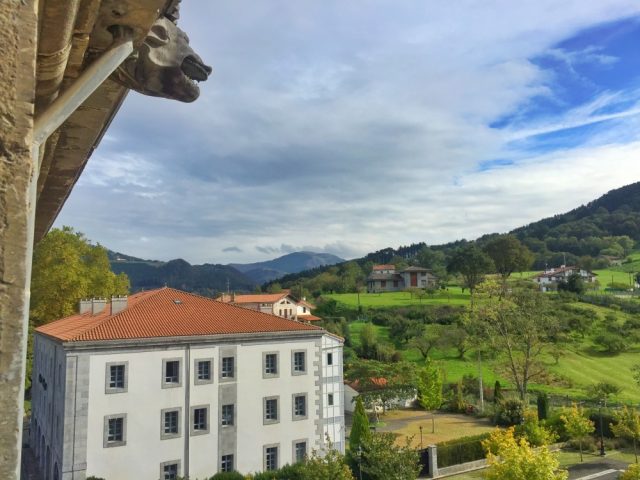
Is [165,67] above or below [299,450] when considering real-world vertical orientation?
above

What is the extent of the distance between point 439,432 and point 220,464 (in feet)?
55.1

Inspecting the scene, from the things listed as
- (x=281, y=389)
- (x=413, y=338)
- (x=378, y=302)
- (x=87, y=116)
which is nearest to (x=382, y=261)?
(x=378, y=302)

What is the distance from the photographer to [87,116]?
3.52 m

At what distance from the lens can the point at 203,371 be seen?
894 inches

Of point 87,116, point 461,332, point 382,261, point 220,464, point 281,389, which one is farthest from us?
point 382,261

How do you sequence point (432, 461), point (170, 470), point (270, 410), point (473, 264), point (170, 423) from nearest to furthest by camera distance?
point (170, 470) < point (170, 423) < point (270, 410) < point (432, 461) < point (473, 264)

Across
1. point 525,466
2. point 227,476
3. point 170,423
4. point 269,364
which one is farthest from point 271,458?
point 525,466

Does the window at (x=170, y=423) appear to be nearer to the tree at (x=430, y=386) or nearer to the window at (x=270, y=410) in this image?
the window at (x=270, y=410)

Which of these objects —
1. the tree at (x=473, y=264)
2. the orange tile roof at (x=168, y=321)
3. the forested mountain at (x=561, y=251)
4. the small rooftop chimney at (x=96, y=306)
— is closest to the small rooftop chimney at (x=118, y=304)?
the orange tile roof at (x=168, y=321)

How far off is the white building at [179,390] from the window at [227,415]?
5 cm

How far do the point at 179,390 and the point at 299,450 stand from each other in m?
7.12

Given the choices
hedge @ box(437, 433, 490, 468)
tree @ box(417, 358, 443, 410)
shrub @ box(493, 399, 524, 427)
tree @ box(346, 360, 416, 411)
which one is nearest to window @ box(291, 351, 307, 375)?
hedge @ box(437, 433, 490, 468)

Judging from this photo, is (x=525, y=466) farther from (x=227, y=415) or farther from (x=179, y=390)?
(x=179, y=390)

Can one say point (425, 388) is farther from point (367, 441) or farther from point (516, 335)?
point (367, 441)
